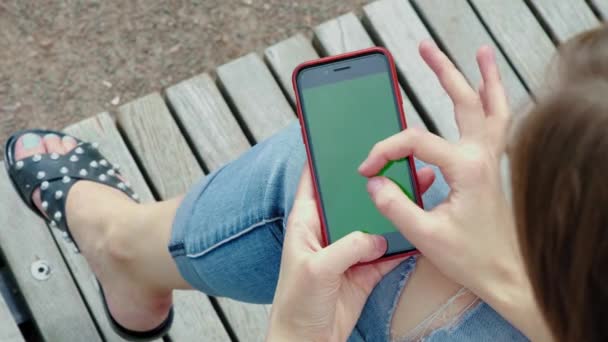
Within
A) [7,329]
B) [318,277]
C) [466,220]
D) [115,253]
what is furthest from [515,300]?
[7,329]

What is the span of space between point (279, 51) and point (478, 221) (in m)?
0.79

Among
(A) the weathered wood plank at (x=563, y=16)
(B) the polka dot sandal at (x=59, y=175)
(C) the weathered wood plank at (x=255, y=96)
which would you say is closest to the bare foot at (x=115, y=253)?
(B) the polka dot sandal at (x=59, y=175)

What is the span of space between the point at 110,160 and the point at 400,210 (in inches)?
30.3

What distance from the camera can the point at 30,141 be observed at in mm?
1354

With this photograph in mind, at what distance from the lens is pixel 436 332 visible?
754 mm

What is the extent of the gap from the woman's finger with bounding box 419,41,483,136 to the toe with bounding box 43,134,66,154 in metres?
0.78

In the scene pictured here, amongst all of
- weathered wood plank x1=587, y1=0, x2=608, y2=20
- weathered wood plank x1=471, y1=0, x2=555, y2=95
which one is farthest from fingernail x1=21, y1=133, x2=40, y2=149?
weathered wood plank x1=587, y1=0, x2=608, y2=20

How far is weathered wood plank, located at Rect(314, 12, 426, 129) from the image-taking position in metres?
1.44

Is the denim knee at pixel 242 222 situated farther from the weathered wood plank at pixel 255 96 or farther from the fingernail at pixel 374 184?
the weathered wood plank at pixel 255 96

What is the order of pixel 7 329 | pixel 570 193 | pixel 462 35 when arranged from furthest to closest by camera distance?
pixel 462 35 → pixel 7 329 → pixel 570 193

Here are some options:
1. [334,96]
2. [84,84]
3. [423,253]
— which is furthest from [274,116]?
[423,253]

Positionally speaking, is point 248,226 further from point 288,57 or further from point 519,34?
point 519,34

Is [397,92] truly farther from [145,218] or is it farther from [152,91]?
[152,91]

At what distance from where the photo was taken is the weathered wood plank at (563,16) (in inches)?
59.7
